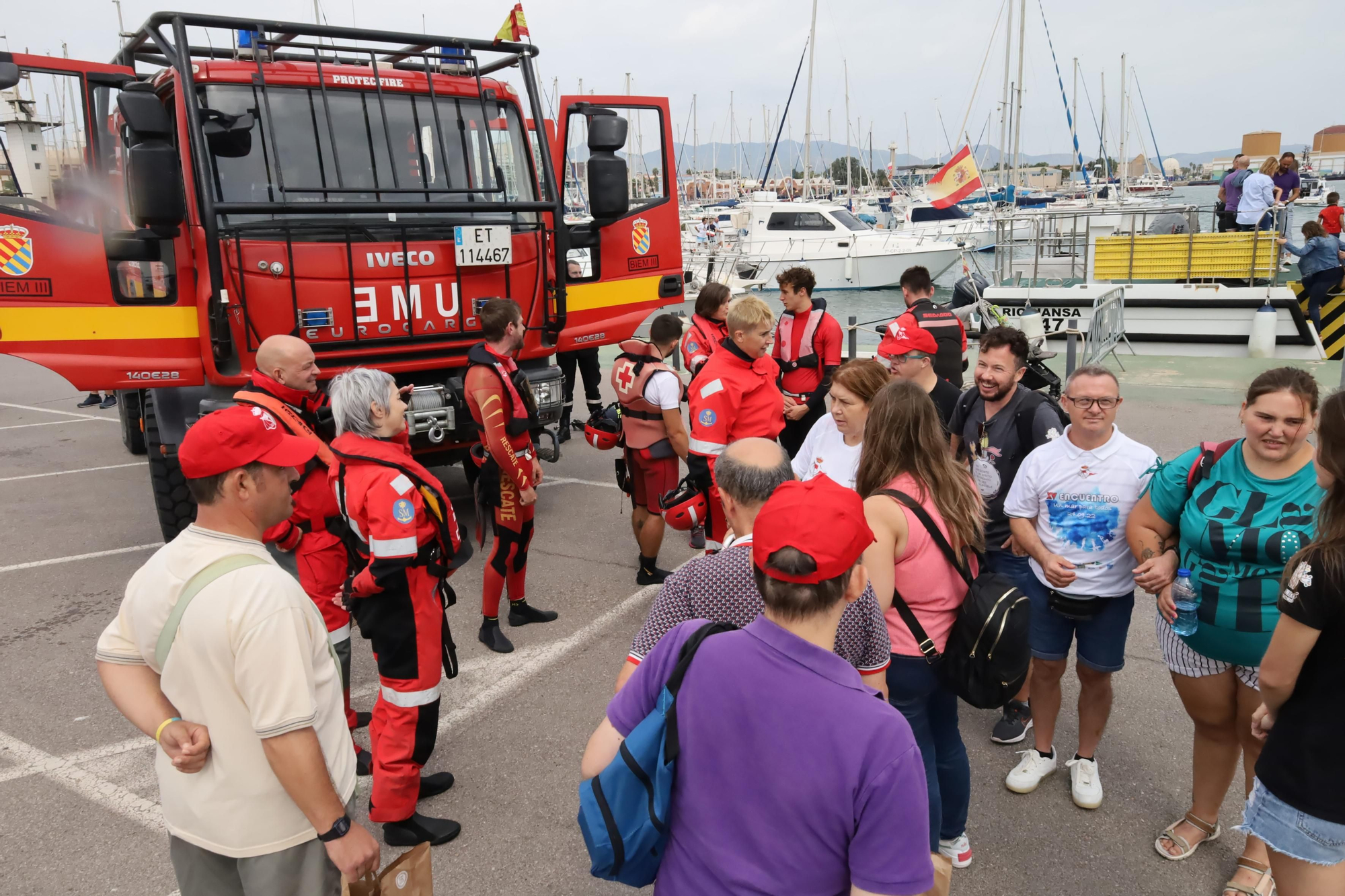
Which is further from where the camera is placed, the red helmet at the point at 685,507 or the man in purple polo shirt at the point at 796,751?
the red helmet at the point at 685,507

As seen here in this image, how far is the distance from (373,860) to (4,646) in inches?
171

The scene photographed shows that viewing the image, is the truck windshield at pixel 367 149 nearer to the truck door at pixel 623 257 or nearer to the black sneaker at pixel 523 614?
the truck door at pixel 623 257

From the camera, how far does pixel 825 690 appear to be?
1484mm

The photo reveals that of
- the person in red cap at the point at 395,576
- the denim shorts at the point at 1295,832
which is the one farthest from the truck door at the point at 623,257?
the denim shorts at the point at 1295,832

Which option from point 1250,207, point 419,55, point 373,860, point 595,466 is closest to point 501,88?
point 419,55

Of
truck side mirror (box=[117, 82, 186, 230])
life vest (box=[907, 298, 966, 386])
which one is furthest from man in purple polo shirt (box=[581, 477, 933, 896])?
life vest (box=[907, 298, 966, 386])

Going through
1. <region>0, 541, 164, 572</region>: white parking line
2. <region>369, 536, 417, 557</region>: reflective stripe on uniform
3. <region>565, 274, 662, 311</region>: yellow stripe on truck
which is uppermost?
<region>565, 274, 662, 311</region>: yellow stripe on truck

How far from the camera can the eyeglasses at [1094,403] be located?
316 centimetres

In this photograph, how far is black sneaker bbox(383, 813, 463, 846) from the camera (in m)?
3.31

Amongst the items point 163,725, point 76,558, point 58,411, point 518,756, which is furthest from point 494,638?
point 58,411

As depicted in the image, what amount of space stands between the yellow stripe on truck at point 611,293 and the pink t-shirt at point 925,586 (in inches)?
177

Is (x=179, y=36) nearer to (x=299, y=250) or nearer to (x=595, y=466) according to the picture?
(x=299, y=250)

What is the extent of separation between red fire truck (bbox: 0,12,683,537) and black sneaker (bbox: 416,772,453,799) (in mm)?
2308

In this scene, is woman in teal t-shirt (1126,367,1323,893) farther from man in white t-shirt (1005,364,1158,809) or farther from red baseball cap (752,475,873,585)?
red baseball cap (752,475,873,585)
